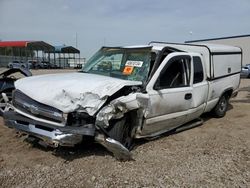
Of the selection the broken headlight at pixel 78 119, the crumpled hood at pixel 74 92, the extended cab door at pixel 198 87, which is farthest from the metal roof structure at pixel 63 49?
the broken headlight at pixel 78 119

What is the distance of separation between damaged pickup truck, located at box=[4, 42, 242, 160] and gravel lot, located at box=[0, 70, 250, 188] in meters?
0.30

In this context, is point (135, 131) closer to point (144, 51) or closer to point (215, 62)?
point (144, 51)

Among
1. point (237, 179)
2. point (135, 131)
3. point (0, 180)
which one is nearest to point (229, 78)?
point (135, 131)

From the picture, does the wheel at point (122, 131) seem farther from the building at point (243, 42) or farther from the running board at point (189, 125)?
the building at point (243, 42)

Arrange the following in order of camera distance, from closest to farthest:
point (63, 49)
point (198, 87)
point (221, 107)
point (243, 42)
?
point (198, 87), point (221, 107), point (243, 42), point (63, 49)

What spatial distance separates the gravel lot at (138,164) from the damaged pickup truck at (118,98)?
11.7 inches

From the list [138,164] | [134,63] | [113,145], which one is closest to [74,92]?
[113,145]

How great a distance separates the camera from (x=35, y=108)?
517cm

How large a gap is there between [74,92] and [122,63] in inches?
69.4

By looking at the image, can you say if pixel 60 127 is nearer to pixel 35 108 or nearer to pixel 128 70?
pixel 35 108

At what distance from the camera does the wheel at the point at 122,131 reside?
525 centimetres

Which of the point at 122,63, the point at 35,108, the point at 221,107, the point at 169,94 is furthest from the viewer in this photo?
the point at 221,107

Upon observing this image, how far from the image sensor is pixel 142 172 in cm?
473

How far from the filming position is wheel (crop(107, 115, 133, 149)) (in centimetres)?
525
